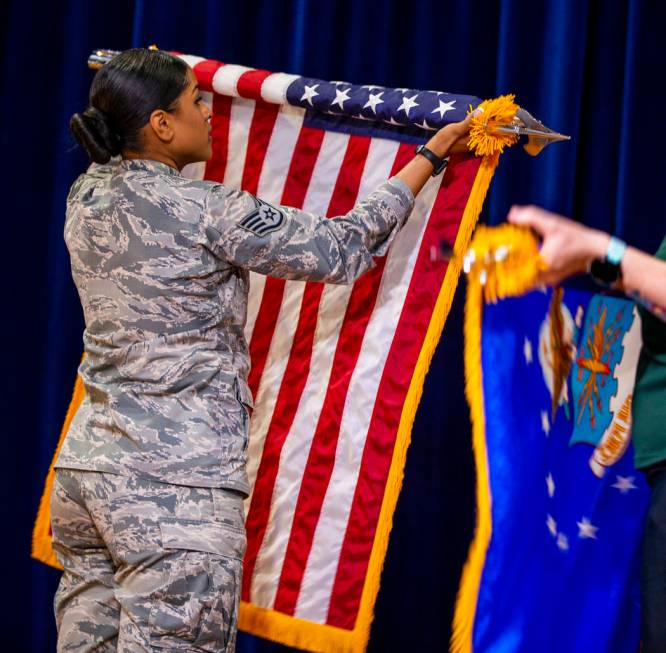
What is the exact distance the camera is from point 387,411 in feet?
6.19

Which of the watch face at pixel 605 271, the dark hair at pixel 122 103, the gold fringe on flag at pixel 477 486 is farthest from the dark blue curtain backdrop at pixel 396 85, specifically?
the watch face at pixel 605 271

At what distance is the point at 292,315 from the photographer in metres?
2.02

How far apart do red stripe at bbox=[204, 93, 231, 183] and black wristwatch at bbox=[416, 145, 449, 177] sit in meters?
0.49

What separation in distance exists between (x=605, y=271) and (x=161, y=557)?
86 cm

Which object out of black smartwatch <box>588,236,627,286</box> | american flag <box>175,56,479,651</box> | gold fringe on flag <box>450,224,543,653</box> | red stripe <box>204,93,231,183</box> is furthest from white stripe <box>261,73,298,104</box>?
black smartwatch <box>588,236,627,286</box>

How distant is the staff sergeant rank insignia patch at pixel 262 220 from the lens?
163cm

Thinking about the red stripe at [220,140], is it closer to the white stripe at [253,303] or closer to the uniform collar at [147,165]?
the white stripe at [253,303]

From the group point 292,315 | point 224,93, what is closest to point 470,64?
point 224,93

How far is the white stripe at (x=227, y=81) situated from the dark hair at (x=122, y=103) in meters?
0.33

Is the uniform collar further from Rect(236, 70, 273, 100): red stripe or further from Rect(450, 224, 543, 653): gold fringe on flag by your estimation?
Rect(450, 224, 543, 653): gold fringe on flag

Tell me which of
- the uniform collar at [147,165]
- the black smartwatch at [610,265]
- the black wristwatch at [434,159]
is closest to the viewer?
the black smartwatch at [610,265]

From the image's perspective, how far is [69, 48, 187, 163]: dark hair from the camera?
A: 1.72 metres

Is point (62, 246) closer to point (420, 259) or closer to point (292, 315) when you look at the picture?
point (292, 315)

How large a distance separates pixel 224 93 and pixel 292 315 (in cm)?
51
